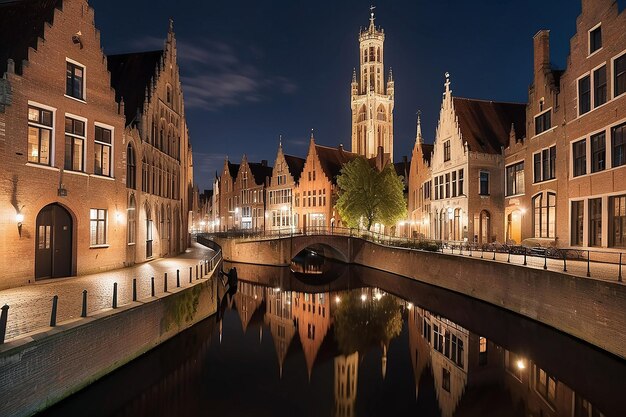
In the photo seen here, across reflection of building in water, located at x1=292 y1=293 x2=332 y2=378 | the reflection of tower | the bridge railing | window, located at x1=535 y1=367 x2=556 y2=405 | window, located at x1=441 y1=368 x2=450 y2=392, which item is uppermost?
the bridge railing

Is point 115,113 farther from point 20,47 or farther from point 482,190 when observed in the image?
point 482,190

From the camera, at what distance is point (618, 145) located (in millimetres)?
18750

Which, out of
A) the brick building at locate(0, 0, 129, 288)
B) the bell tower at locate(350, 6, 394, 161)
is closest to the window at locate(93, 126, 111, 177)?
the brick building at locate(0, 0, 129, 288)

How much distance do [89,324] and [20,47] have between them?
13.9 metres

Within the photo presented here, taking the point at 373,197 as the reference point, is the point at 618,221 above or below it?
below

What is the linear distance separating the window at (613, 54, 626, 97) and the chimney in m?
7.95

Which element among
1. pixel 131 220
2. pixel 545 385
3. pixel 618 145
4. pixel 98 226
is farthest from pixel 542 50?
pixel 98 226

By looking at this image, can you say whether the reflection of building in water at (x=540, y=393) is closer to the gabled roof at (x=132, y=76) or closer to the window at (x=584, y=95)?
the window at (x=584, y=95)

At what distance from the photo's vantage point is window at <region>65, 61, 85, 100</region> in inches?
736

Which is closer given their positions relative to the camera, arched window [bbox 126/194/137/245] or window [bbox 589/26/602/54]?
window [bbox 589/26/602/54]

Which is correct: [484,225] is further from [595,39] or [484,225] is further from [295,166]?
[295,166]

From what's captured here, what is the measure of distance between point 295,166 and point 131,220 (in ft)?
138

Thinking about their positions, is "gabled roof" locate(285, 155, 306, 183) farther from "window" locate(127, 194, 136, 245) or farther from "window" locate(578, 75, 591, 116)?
"window" locate(578, 75, 591, 116)

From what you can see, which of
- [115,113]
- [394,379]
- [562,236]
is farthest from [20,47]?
[562,236]
